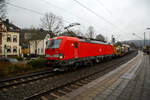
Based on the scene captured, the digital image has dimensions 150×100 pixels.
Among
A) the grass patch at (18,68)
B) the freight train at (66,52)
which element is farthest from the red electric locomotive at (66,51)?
the grass patch at (18,68)

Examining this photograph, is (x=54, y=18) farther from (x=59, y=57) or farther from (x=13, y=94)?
(x=13, y=94)

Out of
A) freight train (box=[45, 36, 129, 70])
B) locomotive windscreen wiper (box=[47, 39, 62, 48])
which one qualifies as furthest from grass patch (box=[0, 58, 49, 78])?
locomotive windscreen wiper (box=[47, 39, 62, 48])

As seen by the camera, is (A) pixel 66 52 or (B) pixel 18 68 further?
(B) pixel 18 68

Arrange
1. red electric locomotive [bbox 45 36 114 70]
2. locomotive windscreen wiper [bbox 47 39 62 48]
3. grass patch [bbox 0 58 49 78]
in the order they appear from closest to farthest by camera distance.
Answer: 1. red electric locomotive [bbox 45 36 114 70]
2. grass patch [bbox 0 58 49 78]
3. locomotive windscreen wiper [bbox 47 39 62 48]

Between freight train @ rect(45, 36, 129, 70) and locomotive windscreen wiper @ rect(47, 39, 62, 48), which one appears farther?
locomotive windscreen wiper @ rect(47, 39, 62, 48)

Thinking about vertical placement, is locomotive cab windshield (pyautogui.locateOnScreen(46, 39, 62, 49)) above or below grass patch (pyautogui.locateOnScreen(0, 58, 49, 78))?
above

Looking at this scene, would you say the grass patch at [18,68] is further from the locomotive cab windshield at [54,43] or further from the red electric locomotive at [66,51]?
the locomotive cab windshield at [54,43]

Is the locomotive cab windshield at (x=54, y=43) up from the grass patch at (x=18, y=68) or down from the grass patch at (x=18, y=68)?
up

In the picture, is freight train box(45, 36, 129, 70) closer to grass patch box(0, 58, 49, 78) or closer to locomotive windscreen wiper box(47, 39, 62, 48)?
locomotive windscreen wiper box(47, 39, 62, 48)

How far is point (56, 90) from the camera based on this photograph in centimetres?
526

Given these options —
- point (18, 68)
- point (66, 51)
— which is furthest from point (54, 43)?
point (18, 68)

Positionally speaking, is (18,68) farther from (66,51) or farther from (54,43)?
(66,51)

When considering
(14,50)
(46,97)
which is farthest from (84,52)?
(14,50)

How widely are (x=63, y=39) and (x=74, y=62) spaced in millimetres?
2445
